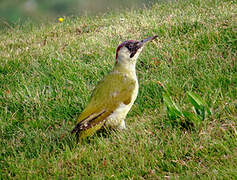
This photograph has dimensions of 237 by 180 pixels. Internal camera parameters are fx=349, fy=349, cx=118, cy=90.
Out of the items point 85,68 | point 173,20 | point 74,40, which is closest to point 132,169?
point 85,68

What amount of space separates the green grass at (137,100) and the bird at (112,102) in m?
0.15

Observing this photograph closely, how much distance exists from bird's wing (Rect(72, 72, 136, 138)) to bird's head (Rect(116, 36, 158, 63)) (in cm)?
24

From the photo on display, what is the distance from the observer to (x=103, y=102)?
3.62 m

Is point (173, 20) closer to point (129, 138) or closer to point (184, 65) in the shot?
point (184, 65)

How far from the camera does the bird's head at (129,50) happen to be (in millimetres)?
3840

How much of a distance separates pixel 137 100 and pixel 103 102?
0.84 meters

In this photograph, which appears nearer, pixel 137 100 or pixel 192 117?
pixel 192 117

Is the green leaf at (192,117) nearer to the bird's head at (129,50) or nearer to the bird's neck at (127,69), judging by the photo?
the bird's neck at (127,69)

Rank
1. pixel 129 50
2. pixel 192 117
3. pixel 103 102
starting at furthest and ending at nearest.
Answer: pixel 129 50 → pixel 103 102 → pixel 192 117

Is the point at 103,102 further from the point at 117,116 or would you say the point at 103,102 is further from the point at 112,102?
the point at 117,116

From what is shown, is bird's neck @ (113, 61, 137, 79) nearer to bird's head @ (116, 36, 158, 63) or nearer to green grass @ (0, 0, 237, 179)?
bird's head @ (116, 36, 158, 63)

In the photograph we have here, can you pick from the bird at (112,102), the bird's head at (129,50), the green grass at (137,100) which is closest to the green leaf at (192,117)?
the green grass at (137,100)

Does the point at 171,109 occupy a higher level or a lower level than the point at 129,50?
lower

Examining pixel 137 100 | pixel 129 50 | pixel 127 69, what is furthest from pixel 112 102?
pixel 137 100
